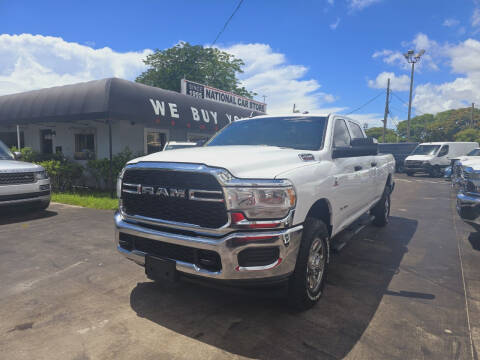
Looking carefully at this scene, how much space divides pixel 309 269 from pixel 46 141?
1528cm

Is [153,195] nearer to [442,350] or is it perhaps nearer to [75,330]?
[75,330]

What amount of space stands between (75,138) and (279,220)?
13.1 metres

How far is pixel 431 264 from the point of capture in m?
4.25

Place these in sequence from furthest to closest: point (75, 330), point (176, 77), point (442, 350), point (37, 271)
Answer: point (176, 77) → point (37, 271) → point (75, 330) → point (442, 350)

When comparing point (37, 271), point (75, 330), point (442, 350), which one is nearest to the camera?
point (442, 350)

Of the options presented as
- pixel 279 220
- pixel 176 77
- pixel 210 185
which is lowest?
pixel 279 220

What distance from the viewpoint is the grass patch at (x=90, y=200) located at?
838 centimetres

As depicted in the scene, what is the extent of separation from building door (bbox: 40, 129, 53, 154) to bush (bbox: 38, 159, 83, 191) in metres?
3.92

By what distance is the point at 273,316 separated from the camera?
9.42 ft

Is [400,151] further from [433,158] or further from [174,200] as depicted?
[174,200]

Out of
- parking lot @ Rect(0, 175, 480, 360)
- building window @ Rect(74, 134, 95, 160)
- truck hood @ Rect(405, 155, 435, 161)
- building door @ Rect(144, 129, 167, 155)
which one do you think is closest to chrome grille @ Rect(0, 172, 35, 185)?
parking lot @ Rect(0, 175, 480, 360)

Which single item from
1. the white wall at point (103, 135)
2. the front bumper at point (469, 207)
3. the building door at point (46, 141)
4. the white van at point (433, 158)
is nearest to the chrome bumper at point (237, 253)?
the front bumper at point (469, 207)

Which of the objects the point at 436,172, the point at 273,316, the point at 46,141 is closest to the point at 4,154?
the point at 46,141

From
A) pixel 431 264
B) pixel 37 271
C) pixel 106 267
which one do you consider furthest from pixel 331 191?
pixel 37 271
